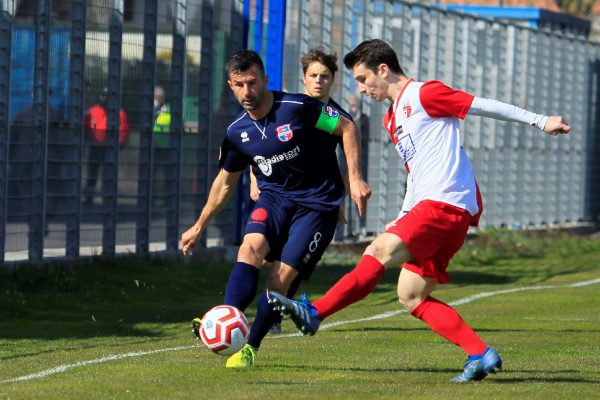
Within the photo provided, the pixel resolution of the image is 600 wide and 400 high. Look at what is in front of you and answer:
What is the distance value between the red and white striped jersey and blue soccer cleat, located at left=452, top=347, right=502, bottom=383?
0.82 m

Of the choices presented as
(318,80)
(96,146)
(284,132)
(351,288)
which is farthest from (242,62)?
(96,146)

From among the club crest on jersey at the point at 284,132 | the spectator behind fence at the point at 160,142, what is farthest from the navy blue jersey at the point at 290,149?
the spectator behind fence at the point at 160,142

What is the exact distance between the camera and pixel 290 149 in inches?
395

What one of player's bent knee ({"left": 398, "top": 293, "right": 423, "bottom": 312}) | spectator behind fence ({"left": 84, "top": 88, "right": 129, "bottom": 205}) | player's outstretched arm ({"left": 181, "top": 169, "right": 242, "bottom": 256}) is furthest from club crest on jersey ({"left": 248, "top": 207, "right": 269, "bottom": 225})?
spectator behind fence ({"left": 84, "top": 88, "right": 129, "bottom": 205})

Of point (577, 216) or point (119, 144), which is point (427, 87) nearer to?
point (119, 144)

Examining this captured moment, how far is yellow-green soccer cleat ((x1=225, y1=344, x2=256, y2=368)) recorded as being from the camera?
9.75 m

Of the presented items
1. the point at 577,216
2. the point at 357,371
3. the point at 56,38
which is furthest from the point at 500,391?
the point at 577,216

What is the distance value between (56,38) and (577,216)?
2227 cm

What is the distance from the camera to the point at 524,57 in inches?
1324

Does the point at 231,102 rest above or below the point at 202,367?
above

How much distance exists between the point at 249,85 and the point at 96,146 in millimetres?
9012

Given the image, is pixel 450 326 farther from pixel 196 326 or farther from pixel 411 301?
pixel 196 326

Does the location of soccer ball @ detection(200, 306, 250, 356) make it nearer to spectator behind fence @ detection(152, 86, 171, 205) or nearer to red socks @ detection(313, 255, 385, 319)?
red socks @ detection(313, 255, 385, 319)

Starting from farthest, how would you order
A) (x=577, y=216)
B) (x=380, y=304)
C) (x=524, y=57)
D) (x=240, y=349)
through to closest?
(x=577, y=216)
(x=524, y=57)
(x=380, y=304)
(x=240, y=349)
